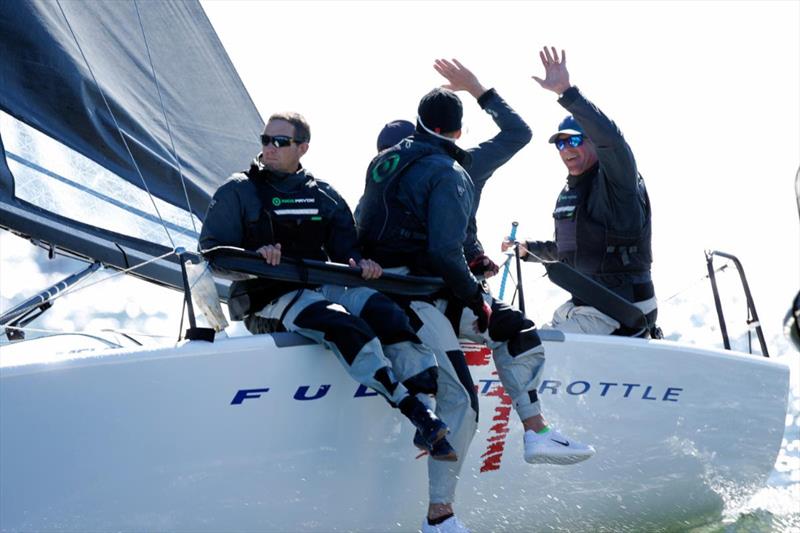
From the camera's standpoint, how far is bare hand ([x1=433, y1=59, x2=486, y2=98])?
4.80 metres

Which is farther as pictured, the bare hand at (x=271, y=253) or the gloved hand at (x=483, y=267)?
the gloved hand at (x=483, y=267)

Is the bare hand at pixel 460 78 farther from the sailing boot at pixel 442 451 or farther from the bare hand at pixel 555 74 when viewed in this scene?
the sailing boot at pixel 442 451

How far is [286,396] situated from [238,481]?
282mm

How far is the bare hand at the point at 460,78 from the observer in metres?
4.80

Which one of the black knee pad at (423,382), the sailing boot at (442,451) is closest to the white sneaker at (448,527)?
the sailing boot at (442,451)

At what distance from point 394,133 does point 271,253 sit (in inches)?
34.3

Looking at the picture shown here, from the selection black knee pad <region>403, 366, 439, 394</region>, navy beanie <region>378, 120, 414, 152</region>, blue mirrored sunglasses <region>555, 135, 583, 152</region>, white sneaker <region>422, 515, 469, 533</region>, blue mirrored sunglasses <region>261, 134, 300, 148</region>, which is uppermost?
blue mirrored sunglasses <region>261, 134, 300, 148</region>

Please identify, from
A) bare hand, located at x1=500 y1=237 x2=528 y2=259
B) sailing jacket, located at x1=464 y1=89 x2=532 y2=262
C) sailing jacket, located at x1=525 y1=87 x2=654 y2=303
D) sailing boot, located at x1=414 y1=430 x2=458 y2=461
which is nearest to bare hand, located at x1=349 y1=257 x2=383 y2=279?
sailing boot, located at x1=414 y1=430 x2=458 y2=461

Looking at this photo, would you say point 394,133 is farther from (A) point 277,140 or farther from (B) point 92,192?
(B) point 92,192

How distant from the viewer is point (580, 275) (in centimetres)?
493

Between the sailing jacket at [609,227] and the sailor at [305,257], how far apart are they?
3.76ft

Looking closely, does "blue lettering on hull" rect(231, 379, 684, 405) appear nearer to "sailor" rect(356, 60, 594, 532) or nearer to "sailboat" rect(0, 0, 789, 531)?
"sailboat" rect(0, 0, 789, 531)

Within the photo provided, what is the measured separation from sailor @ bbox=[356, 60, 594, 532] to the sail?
95 cm

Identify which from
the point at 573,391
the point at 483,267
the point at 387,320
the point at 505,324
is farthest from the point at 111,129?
the point at 573,391
